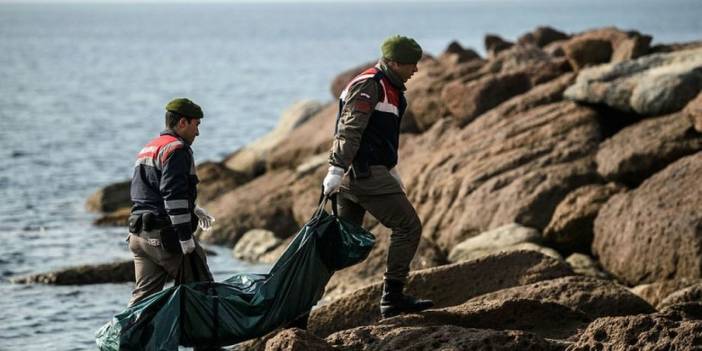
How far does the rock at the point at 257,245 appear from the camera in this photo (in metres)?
19.5

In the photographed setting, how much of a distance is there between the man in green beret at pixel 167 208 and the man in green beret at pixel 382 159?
116 centimetres

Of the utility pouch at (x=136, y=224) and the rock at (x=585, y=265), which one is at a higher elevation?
the utility pouch at (x=136, y=224)

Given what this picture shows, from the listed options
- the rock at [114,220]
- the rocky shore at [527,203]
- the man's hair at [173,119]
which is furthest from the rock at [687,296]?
the rock at [114,220]

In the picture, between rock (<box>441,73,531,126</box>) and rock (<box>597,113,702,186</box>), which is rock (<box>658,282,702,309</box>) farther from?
rock (<box>441,73,531,126</box>)

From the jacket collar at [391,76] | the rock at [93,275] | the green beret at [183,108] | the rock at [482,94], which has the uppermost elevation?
the jacket collar at [391,76]

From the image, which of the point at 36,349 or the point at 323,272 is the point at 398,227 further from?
the point at 36,349

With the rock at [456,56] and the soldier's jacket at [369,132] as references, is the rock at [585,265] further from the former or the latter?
the rock at [456,56]

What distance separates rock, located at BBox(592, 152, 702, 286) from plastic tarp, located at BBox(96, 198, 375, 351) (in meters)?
5.55

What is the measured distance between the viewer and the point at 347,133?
1077cm

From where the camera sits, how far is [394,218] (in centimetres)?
1100

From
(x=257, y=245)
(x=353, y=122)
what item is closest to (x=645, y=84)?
(x=257, y=245)

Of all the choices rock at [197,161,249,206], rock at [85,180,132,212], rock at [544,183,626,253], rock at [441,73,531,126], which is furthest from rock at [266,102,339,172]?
rock at [544,183,626,253]

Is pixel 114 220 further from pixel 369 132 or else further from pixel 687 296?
pixel 369 132

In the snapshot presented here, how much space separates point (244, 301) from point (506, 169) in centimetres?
860
